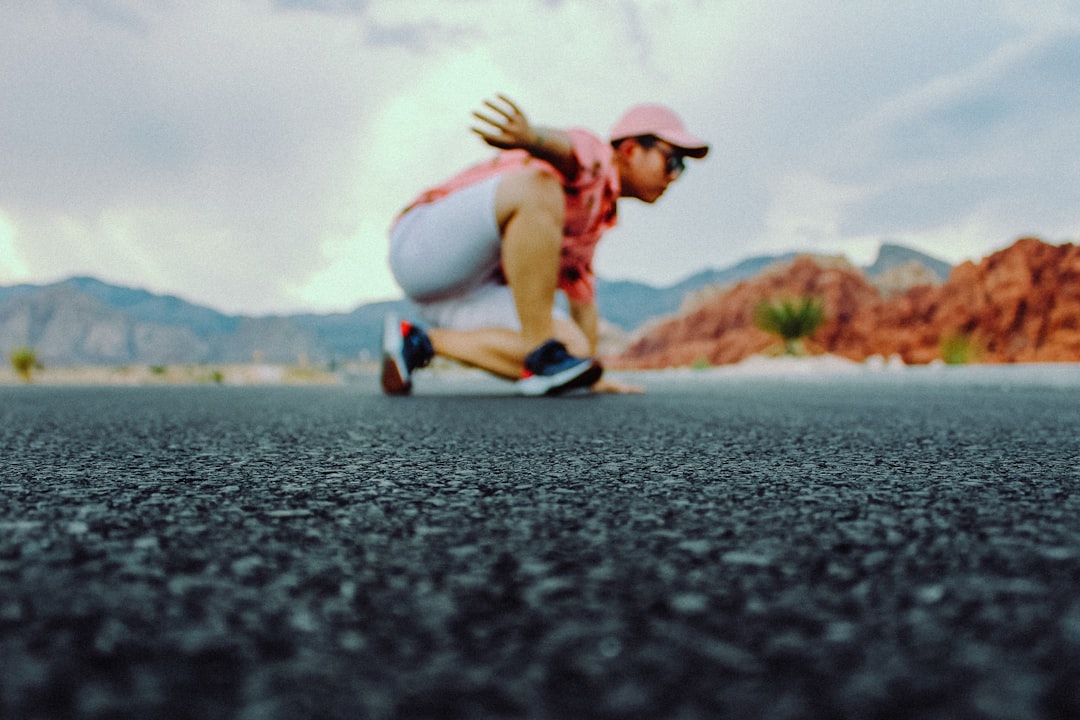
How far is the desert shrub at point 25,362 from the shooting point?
32.9 feet

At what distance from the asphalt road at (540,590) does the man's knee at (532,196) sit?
166cm

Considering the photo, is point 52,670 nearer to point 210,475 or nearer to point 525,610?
point 525,610

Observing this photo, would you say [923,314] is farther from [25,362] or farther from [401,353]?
[401,353]

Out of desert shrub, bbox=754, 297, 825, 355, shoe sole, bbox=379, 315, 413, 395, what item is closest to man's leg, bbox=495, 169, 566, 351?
shoe sole, bbox=379, 315, 413, 395

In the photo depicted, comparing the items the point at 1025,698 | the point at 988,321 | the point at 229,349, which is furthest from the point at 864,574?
the point at 229,349

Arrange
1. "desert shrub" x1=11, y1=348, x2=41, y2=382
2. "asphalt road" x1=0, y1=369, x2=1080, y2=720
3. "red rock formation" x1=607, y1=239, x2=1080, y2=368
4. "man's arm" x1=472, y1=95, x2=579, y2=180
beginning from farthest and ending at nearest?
"red rock formation" x1=607, y1=239, x2=1080, y2=368, "desert shrub" x1=11, y1=348, x2=41, y2=382, "man's arm" x1=472, y1=95, x2=579, y2=180, "asphalt road" x1=0, y1=369, x2=1080, y2=720

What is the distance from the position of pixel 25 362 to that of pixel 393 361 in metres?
9.33

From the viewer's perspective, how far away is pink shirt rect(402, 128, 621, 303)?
8.56 feet

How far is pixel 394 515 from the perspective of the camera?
2.17 ft

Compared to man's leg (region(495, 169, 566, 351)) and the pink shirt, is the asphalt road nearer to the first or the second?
man's leg (region(495, 169, 566, 351))

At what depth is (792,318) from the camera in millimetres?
12055

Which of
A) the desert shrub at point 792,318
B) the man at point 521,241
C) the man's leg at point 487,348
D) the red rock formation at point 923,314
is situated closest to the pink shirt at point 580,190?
the man at point 521,241

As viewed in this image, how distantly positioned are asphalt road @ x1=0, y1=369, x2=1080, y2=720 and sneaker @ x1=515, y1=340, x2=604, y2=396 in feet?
4.72

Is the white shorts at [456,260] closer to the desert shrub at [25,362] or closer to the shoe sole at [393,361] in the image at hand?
the shoe sole at [393,361]
